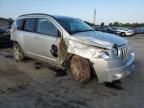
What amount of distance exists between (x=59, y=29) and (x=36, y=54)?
1402 mm

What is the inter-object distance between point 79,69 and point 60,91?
2.63 feet

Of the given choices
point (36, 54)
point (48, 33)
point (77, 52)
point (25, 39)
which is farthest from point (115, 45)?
point (25, 39)

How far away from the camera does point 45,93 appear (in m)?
5.04

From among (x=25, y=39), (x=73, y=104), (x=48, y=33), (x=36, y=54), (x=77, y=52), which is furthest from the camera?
(x=25, y=39)

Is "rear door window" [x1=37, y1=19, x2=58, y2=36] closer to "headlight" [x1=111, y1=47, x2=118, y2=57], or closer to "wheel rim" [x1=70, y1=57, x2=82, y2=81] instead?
"wheel rim" [x1=70, y1=57, x2=82, y2=81]

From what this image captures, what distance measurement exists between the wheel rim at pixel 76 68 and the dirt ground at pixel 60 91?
0.62ft

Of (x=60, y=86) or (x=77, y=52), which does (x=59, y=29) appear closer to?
(x=77, y=52)

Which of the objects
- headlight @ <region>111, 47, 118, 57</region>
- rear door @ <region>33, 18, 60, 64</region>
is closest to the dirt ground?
rear door @ <region>33, 18, 60, 64</region>

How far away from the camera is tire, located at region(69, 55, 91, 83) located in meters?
5.45

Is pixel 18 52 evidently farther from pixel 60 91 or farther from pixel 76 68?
pixel 60 91

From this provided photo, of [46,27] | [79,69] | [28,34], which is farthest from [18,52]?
[79,69]

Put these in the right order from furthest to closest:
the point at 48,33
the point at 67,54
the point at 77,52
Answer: the point at 48,33, the point at 67,54, the point at 77,52

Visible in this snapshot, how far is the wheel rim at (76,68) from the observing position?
5.63 meters

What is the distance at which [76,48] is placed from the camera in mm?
5504
